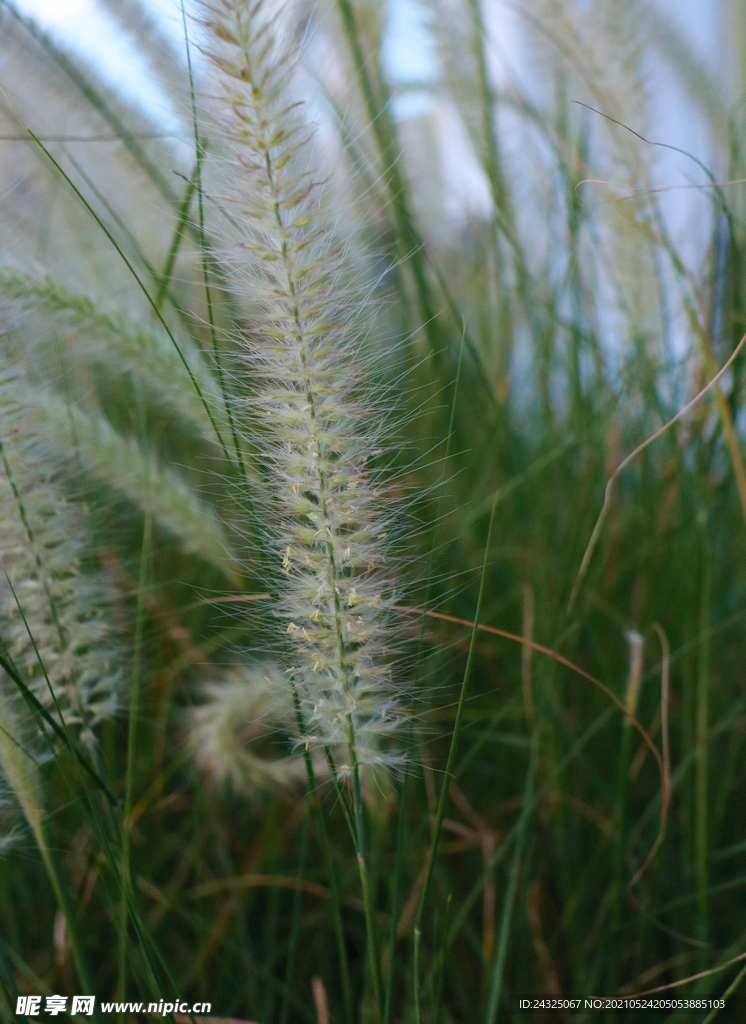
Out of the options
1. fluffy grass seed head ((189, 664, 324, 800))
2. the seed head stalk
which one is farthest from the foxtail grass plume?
fluffy grass seed head ((189, 664, 324, 800))

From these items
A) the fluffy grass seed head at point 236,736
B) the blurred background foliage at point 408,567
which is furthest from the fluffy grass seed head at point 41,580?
the fluffy grass seed head at point 236,736

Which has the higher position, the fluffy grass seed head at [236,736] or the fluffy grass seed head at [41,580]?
the fluffy grass seed head at [41,580]

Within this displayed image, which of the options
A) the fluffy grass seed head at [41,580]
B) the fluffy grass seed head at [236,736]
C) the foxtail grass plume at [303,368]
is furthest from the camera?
the fluffy grass seed head at [236,736]

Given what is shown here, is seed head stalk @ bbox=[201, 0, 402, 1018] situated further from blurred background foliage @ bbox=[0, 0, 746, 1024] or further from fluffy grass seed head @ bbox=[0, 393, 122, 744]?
fluffy grass seed head @ bbox=[0, 393, 122, 744]

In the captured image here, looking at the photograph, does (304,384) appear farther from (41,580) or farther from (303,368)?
(41,580)

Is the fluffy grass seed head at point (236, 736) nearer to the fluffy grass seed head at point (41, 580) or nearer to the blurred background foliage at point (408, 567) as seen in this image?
the blurred background foliage at point (408, 567)

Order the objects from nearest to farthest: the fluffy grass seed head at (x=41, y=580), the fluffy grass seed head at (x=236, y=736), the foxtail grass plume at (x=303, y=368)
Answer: the foxtail grass plume at (x=303, y=368)
the fluffy grass seed head at (x=41, y=580)
the fluffy grass seed head at (x=236, y=736)

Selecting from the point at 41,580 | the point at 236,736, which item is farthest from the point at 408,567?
the point at 41,580
